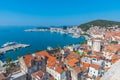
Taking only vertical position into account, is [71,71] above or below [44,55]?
below

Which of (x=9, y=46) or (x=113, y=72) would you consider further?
(x=9, y=46)

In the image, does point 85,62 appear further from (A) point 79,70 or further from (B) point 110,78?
(B) point 110,78

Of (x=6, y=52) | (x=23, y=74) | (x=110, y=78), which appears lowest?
(x=6, y=52)

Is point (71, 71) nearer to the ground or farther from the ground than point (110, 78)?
nearer to the ground

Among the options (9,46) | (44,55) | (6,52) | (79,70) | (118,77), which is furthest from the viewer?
(9,46)

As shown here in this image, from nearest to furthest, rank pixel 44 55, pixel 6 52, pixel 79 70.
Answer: pixel 79 70 → pixel 44 55 → pixel 6 52

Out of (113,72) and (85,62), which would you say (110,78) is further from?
(85,62)

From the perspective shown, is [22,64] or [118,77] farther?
[22,64]

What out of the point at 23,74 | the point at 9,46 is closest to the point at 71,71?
the point at 23,74

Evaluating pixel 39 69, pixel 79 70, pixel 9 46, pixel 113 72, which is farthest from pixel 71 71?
pixel 9 46
